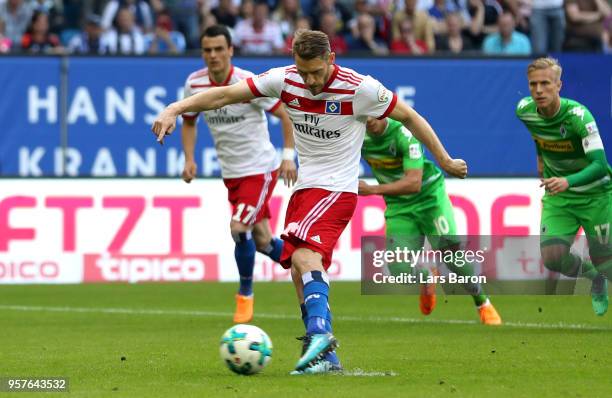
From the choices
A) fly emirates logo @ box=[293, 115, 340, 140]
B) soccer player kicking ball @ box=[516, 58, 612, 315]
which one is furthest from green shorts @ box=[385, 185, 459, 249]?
fly emirates logo @ box=[293, 115, 340, 140]

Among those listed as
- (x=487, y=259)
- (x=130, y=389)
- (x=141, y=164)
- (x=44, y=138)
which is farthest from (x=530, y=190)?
(x=130, y=389)

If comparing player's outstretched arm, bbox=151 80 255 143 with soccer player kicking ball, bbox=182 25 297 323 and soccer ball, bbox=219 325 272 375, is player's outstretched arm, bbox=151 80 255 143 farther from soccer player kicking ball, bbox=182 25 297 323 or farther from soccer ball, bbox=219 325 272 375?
soccer player kicking ball, bbox=182 25 297 323

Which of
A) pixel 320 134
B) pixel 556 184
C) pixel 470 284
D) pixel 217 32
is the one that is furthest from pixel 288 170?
pixel 320 134

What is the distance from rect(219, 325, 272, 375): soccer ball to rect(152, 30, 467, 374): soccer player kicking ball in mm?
356

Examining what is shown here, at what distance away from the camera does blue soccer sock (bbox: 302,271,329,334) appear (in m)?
8.45

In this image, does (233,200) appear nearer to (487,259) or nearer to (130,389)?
(487,259)

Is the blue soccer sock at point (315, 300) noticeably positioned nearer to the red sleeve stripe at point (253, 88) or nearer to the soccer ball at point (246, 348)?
the soccer ball at point (246, 348)

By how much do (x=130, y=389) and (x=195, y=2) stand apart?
50.9 ft

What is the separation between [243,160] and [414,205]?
1670mm

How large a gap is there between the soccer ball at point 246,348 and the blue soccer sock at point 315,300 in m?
0.30

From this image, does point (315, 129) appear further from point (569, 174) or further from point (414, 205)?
point (414, 205)

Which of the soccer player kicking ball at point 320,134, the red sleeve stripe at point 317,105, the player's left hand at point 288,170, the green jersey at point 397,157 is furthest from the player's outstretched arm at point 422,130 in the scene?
the green jersey at point 397,157

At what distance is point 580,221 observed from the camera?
12516 millimetres

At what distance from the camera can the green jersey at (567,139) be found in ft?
38.7
